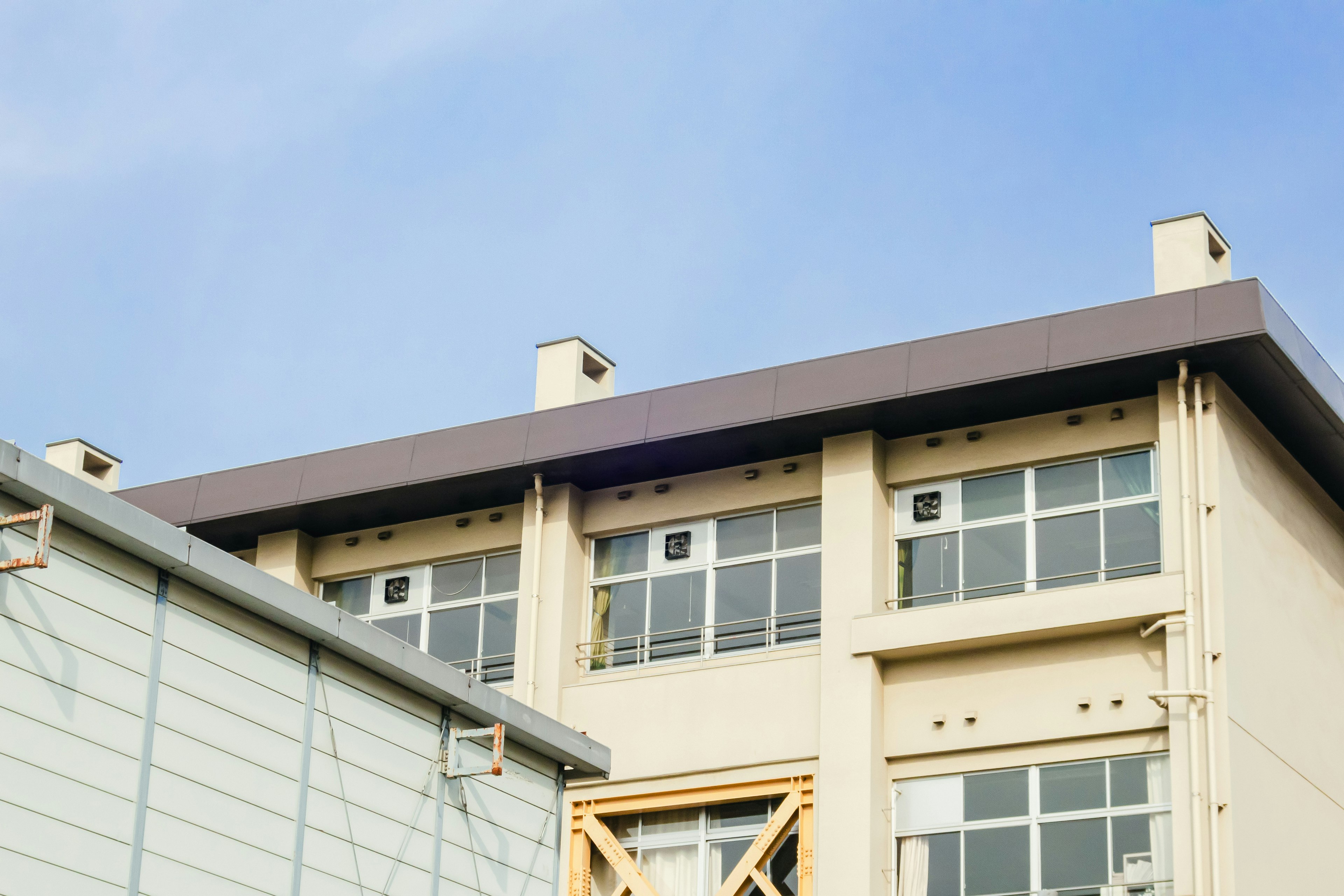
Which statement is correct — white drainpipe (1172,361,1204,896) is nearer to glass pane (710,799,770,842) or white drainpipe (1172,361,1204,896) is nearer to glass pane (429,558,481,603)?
glass pane (710,799,770,842)

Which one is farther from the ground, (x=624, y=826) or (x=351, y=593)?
(x=351, y=593)

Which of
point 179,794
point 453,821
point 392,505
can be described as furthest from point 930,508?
point 179,794

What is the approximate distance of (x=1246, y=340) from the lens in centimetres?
2141

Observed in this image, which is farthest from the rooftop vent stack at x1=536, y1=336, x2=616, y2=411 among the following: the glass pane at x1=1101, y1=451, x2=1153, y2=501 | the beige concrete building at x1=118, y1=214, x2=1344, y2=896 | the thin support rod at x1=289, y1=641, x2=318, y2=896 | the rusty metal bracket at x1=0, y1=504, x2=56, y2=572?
the rusty metal bracket at x1=0, y1=504, x2=56, y2=572

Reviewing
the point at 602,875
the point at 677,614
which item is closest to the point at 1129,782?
the point at 677,614

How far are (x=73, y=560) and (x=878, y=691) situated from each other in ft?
43.1

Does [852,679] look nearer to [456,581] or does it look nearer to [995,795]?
[995,795]

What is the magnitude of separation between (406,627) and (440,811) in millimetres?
12363

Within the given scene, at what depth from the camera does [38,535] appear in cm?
1105

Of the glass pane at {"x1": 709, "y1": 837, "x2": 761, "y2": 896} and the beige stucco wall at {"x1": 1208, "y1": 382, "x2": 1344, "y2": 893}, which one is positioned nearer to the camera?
the beige stucco wall at {"x1": 1208, "y1": 382, "x2": 1344, "y2": 893}

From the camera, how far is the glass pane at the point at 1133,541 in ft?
72.8

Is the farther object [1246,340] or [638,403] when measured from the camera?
[638,403]

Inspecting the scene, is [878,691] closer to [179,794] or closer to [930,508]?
[930,508]

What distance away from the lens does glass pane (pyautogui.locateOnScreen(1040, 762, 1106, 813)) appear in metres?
21.3
